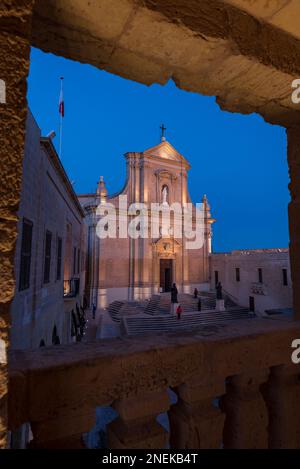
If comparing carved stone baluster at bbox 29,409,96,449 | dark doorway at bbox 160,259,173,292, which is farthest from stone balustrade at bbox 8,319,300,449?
dark doorway at bbox 160,259,173,292

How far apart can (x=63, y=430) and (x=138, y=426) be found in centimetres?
38

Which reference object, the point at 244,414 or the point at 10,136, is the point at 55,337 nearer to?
the point at 244,414

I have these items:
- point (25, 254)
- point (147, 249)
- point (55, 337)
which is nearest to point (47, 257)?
point (25, 254)

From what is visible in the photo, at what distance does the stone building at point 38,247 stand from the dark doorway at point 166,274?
570 inches

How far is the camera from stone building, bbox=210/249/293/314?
17.7 metres

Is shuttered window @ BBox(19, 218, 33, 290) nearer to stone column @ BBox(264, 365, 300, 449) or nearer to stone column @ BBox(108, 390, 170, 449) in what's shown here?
stone column @ BBox(108, 390, 170, 449)

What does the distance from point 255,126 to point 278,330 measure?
159755 mm

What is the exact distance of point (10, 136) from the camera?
1.04 metres

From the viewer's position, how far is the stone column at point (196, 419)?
1435 millimetres

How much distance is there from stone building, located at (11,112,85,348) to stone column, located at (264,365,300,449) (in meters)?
4.42

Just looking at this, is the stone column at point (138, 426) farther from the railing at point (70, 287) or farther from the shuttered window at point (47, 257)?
the railing at point (70, 287)

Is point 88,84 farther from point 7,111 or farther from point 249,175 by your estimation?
point 7,111
